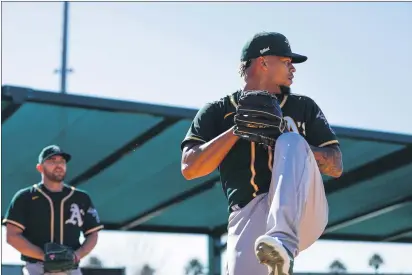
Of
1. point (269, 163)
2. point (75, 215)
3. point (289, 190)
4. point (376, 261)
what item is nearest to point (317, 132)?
point (269, 163)

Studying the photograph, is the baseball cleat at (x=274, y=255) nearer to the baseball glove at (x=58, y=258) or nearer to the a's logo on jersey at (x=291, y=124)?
the a's logo on jersey at (x=291, y=124)

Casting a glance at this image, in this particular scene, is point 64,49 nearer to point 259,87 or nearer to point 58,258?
point 58,258

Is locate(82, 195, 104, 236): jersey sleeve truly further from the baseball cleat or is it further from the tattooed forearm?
the baseball cleat

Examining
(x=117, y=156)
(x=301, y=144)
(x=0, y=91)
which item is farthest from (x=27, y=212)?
(x=117, y=156)

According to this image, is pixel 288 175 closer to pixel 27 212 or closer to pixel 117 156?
pixel 27 212

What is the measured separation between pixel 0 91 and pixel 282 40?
6.53 metres

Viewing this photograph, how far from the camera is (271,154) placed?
507cm

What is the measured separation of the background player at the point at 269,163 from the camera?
4629 millimetres

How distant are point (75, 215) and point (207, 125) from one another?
3.38 meters

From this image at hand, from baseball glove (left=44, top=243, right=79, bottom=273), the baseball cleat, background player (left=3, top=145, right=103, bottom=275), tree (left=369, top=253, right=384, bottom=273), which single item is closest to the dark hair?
the baseball cleat

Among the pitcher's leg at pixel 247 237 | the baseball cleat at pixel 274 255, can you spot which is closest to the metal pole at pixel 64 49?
the pitcher's leg at pixel 247 237

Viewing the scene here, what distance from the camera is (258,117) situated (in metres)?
4.77

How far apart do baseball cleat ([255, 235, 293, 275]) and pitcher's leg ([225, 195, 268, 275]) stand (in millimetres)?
551

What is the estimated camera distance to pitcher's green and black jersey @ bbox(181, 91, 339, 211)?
506cm
